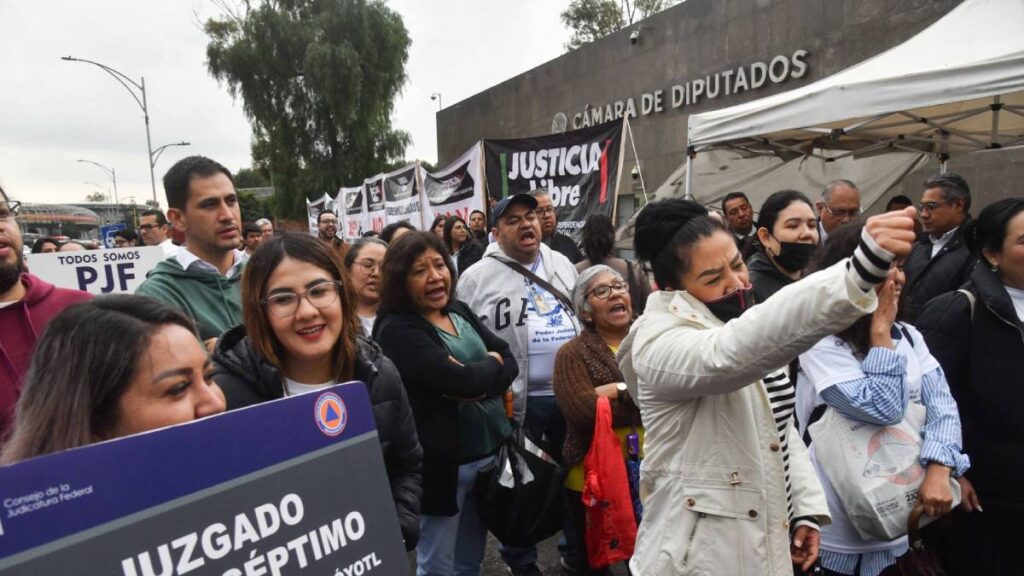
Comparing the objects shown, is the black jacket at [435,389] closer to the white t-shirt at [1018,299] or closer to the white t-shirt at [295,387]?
the white t-shirt at [295,387]

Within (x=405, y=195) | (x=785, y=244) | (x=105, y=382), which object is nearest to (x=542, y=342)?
(x=785, y=244)

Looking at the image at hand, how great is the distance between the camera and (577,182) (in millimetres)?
5832

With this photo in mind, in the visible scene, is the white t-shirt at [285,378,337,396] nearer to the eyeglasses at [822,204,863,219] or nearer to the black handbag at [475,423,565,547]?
the black handbag at [475,423,565,547]

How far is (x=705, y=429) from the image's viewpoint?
1.66 metres

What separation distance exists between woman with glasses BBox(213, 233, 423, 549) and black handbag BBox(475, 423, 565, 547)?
0.78 meters

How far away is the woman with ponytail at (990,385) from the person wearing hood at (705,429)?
3.36ft

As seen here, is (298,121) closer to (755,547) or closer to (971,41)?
(971,41)

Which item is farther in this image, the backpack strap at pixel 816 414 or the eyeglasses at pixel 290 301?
the backpack strap at pixel 816 414

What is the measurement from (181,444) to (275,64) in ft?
89.4

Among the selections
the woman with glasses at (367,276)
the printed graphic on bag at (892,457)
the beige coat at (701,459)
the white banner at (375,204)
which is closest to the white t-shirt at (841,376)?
the printed graphic on bag at (892,457)

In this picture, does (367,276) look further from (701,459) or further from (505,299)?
(701,459)

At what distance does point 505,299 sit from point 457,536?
4.02ft

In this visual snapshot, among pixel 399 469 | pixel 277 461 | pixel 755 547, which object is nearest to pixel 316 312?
pixel 399 469

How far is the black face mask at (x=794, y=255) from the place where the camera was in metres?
2.91
